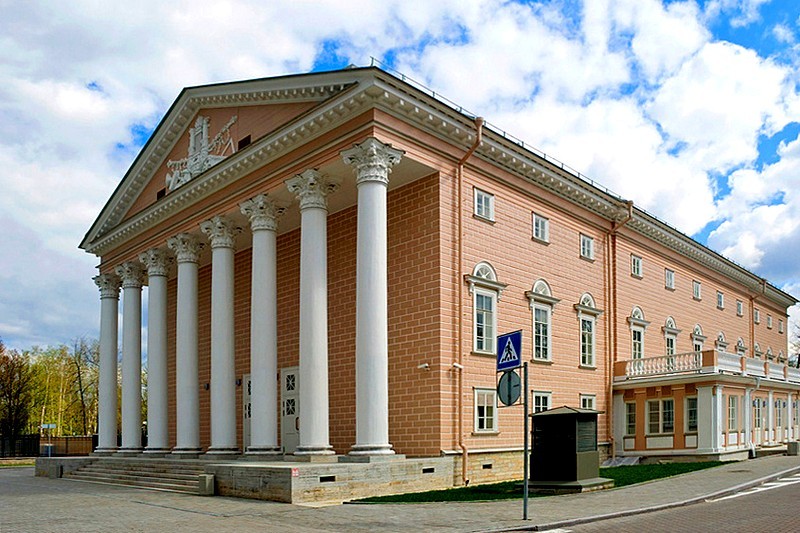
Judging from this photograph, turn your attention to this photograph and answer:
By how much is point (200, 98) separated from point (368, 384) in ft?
44.1

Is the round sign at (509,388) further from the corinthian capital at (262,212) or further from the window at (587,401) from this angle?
the window at (587,401)

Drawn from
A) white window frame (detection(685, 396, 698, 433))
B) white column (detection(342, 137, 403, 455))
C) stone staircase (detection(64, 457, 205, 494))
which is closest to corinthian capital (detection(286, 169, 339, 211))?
white column (detection(342, 137, 403, 455))

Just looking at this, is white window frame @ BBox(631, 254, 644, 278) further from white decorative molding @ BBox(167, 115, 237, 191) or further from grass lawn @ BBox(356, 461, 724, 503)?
white decorative molding @ BBox(167, 115, 237, 191)

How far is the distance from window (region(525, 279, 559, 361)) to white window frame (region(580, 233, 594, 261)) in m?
3.18

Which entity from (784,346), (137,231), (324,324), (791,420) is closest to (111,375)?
(137,231)

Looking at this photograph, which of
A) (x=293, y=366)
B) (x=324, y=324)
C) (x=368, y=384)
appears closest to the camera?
(x=368, y=384)

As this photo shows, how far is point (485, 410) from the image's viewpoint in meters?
23.1

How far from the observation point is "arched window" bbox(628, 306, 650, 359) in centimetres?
3231

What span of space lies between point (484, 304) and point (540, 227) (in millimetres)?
4733

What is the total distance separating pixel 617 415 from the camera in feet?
99.1

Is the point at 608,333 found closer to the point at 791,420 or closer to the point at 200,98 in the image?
the point at 791,420

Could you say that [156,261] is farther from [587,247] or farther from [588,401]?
[588,401]

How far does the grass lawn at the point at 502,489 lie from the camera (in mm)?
17531

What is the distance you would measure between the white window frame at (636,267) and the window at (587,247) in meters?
3.56
